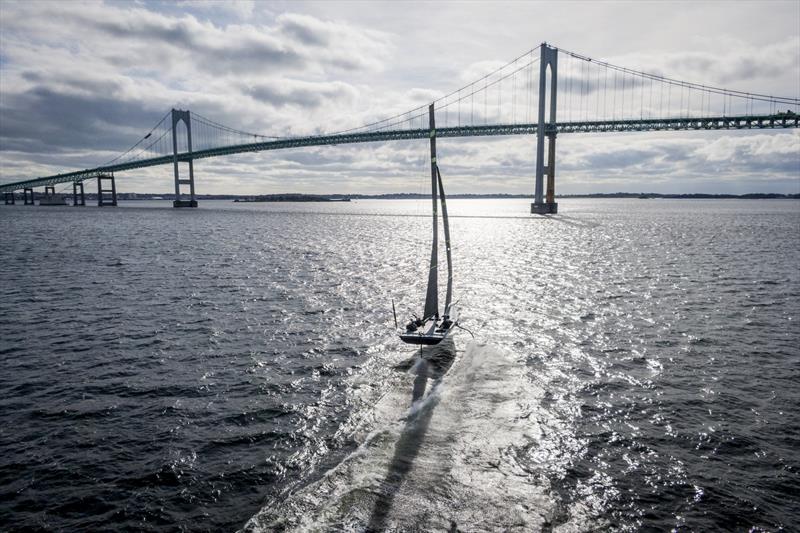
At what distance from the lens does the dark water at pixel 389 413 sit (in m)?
8.09

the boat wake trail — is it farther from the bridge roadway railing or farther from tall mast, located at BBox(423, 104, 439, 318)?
the bridge roadway railing

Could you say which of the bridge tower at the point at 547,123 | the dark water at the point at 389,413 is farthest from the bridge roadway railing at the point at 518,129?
the dark water at the point at 389,413

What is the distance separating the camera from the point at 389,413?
1183 centimetres

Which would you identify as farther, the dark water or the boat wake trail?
the dark water

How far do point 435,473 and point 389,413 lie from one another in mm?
2918

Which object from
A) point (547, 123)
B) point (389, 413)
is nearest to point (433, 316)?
point (389, 413)

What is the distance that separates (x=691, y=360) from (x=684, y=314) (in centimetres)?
721

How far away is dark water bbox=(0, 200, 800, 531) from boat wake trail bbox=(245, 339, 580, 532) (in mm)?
45

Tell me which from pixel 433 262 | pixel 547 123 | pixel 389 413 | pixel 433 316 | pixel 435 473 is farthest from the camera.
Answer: pixel 547 123

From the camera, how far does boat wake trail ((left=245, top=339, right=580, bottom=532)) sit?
7707 mm

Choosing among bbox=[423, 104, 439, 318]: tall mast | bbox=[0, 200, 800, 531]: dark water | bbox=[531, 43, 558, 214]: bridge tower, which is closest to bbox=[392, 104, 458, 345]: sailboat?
bbox=[423, 104, 439, 318]: tall mast

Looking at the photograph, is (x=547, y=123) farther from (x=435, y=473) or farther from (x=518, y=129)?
(x=435, y=473)

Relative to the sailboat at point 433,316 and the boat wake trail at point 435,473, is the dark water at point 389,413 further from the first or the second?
the sailboat at point 433,316

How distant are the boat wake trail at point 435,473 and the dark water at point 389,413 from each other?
0.15ft
